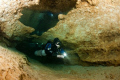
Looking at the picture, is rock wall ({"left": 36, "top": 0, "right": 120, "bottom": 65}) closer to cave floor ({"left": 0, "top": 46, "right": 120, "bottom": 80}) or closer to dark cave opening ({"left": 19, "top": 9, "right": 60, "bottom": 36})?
dark cave opening ({"left": 19, "top": 9, "right": 60, "bottom": 36})

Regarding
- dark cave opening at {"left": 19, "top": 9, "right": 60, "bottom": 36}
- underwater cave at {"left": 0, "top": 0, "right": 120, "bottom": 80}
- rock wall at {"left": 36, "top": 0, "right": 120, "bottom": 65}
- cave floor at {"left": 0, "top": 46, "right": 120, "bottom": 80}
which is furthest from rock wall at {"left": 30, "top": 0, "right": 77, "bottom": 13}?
cave floor at {"left": 0, "top": 46, "right": 120, "bottom": 80}

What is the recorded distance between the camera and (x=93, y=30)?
4.45m

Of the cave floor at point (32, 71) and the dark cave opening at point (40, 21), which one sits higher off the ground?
the dark cave opening at point (40, 21)

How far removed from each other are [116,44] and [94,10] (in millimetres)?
1818

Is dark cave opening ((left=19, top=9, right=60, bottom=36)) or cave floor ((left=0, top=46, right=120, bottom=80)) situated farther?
dark cave opening ((left=19, top=9, right=60, bottom=36))

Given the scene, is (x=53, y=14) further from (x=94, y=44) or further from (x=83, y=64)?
(x=83, y=64)

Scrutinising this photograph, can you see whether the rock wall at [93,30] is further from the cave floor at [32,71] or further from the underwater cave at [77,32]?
the cave floor at [32,71]

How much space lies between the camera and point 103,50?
450 centimetres

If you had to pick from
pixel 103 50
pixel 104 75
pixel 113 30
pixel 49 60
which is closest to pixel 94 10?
pixel 113 30

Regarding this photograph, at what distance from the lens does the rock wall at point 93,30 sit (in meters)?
4.01

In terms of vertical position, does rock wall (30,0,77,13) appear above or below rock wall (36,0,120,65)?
above

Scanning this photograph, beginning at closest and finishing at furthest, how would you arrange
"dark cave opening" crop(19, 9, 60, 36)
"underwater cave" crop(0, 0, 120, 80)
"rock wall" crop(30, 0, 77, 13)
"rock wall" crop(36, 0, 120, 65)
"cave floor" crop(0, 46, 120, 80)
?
"cave floor" crop(0, 46, 120, 80) → "underwater cave" crop(0, 0, 120, 80) → "rock wall" crop(36, 0, 120, 65) → "rock wall" crop(30, 0, 77, 13) → "dark cave opening" crop(19, 9, 60, 36)

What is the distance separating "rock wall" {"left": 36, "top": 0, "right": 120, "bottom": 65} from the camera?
4.01 metres

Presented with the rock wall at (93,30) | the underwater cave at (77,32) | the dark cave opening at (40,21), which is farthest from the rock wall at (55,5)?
the dark cave opening at (40,21)
